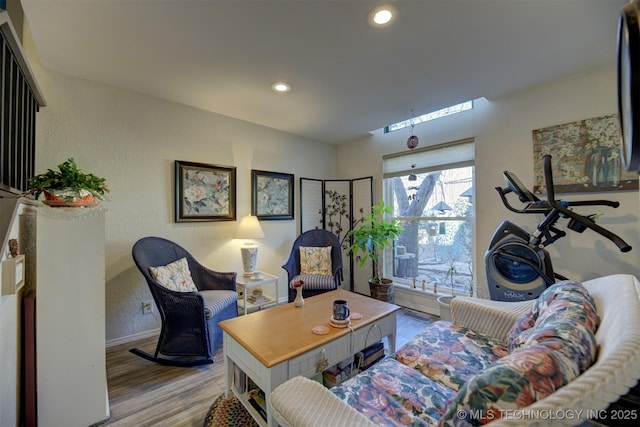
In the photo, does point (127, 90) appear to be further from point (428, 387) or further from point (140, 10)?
point (428, 387)

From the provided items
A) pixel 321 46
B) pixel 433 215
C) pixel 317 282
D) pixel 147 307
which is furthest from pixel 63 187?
pixel 433 215

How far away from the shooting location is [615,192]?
2096mm

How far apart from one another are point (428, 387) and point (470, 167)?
8.49ft

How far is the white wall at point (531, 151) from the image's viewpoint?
2.10 meters

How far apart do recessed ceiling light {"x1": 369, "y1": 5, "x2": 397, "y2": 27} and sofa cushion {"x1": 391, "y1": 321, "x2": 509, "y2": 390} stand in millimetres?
2072

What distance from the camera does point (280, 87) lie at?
96.1 inches

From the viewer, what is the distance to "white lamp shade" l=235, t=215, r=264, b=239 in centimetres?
299

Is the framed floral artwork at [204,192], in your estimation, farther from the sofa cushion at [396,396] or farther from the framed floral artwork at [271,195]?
the sofa cushion at [396,396]

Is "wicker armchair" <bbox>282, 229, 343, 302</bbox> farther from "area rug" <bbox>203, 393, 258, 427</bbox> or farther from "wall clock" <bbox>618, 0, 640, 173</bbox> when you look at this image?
"wall clock" <bbox>618, 0, 640, 173</bbox>

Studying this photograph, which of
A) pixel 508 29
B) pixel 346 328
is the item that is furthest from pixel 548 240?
pixel 346 328

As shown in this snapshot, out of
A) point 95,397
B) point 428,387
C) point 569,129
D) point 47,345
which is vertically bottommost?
point 95,397

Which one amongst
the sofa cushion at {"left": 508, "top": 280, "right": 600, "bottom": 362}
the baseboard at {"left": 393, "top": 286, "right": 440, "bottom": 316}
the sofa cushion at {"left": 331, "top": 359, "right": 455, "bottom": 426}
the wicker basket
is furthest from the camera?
the wicker basket

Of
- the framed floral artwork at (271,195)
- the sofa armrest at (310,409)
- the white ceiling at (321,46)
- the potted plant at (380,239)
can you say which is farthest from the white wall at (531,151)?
the sofa armrest at (310,409)

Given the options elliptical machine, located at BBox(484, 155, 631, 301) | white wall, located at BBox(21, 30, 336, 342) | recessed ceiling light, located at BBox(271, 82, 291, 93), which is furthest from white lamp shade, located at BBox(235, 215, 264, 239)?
elliptical machine, located at BBox(484, 155, 631, 301)
